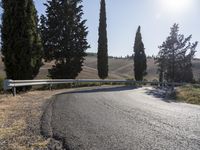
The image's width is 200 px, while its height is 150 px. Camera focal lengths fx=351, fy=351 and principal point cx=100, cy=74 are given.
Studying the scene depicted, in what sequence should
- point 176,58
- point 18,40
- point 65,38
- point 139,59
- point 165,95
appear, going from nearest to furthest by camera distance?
point 18,40 → point 165,95 → point 65,38 → point 139,59 → point 176,58

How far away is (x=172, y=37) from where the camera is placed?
251ft

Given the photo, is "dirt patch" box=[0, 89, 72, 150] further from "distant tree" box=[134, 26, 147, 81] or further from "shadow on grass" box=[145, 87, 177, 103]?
"distant tree" box=[134, 26, 147, 81]

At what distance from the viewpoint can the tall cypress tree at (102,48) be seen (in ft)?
151

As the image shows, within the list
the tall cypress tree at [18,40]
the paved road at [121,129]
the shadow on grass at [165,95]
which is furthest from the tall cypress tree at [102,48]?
the paved road at [121,129]

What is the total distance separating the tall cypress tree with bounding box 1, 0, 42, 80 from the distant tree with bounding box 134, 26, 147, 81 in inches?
1422

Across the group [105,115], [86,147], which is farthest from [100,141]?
[105,115]

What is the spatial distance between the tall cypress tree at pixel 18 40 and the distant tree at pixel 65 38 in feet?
56.3

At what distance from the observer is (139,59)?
58.1 metres

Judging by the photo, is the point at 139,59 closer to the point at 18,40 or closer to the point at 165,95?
the point at 165,95

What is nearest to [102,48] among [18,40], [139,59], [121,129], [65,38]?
[65,38]

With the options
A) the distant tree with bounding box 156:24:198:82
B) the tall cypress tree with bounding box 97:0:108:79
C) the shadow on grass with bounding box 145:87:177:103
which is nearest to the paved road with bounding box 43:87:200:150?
the shadow on grass with bounding box 145:87:177:103

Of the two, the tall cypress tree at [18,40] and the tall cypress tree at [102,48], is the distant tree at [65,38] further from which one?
the tall cypress tree at [18,40]

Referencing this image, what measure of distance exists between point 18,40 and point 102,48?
25.3m

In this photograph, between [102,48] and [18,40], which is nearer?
[18,40]
